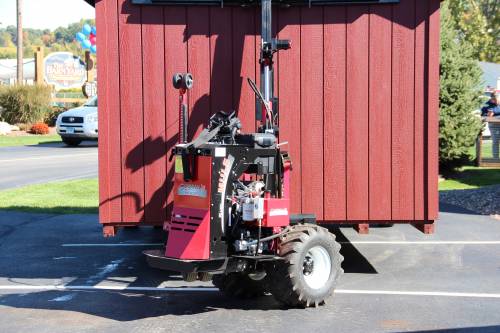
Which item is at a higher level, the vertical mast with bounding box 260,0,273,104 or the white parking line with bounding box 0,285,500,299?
the vertical mast with bounding box 260,0,273,104

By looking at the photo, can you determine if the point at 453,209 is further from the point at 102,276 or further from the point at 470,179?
the point at 102,276

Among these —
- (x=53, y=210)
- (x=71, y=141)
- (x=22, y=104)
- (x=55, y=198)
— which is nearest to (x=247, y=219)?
(x=53, y=210)

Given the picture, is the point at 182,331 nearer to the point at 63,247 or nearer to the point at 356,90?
the point at 356,90

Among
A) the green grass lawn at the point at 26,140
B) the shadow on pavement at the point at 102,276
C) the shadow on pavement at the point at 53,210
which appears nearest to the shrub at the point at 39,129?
the green grass lawn at the point at 26,140

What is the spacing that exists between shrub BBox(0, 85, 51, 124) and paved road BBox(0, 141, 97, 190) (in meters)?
8.62

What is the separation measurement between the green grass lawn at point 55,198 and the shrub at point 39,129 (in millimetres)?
16986

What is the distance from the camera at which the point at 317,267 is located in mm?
7746

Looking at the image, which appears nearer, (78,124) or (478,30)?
(78,124)

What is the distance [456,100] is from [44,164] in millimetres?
11688

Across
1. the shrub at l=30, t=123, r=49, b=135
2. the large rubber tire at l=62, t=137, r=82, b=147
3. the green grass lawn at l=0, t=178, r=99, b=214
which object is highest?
the shrub at l=30, t=123, r=49, b=135

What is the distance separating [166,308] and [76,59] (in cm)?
5421

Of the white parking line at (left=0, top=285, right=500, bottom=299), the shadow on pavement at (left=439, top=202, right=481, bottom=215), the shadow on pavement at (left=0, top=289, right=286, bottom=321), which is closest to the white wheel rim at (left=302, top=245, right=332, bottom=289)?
the shadow on pavement at (left=0, top=289, right=286, bottom=321)

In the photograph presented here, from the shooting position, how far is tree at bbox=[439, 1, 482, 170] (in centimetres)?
1825

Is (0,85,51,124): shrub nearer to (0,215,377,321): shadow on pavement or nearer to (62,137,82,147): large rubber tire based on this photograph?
(62,137,82,147): large rubber tire
